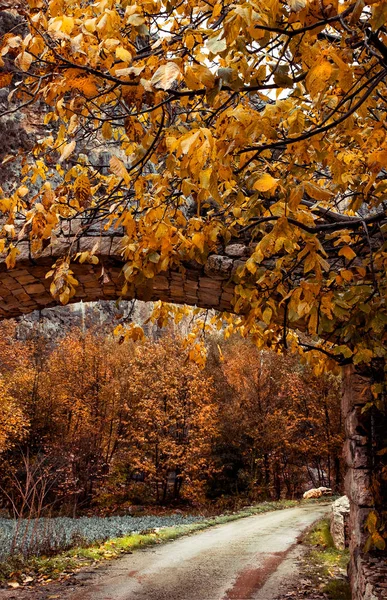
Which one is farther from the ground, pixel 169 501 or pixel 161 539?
pixel 161 539

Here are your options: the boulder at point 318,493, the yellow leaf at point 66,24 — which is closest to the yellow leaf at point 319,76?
the yellow leaf at point 66,24

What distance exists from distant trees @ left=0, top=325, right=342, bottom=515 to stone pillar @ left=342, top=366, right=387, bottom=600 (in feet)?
39.8

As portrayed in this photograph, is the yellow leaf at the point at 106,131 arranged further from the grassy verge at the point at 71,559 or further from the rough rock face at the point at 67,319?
the rough rock face at the point at 67,319

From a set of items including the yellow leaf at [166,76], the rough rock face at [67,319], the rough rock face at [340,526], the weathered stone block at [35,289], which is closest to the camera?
the yellow leaf at [166,76]

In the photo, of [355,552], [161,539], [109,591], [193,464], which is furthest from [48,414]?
[355,552]

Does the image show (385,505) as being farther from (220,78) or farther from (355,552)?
(220,78)

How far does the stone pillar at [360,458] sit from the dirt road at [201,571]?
1.58 m

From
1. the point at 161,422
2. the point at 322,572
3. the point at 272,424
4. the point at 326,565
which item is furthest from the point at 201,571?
the point at 272,424

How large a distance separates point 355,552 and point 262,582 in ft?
6.61

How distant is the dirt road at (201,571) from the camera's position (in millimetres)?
5434

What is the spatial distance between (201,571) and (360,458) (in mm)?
3465

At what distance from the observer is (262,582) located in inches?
237

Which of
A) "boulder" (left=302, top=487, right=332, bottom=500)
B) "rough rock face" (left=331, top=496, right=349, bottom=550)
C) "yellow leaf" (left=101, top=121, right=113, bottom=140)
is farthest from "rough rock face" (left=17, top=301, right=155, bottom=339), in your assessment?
"yellow leaf" (left=101, top=121, right=113, bottom=140)

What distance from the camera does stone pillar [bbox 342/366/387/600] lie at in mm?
4223
